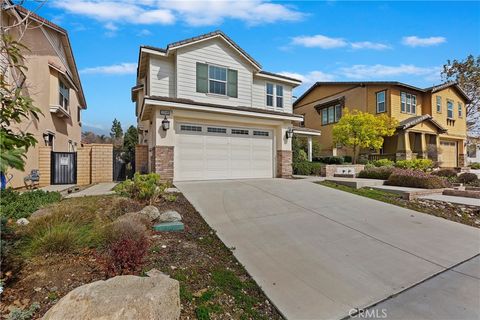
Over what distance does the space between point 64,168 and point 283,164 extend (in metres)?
10.4

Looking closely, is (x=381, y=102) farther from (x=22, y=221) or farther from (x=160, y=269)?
(x=22, y=221)

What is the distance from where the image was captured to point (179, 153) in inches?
436

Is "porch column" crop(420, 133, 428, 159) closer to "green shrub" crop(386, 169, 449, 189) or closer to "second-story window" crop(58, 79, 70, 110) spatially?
"green shrub" crop(386, 169, 449, 189)

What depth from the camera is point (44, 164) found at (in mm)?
10664

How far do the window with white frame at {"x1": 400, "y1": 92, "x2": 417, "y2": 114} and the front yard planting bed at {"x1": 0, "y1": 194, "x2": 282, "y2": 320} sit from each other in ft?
76.5

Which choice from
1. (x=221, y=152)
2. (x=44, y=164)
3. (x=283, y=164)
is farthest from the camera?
(x=283, y=164)

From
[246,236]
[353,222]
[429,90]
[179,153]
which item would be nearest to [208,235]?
[246,236]

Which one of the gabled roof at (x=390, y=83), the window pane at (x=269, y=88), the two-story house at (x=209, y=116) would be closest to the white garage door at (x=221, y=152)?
the two-story house at (x=209, y=116)

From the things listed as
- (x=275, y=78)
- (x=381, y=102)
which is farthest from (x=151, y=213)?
(x=381, y=102)

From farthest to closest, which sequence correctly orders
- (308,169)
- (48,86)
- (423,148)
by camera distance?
1. (423,148)
2. (308,169)
3. (48,86)

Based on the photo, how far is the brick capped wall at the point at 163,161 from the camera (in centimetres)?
1034

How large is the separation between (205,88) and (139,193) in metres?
7.44

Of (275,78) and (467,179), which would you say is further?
(275,78)

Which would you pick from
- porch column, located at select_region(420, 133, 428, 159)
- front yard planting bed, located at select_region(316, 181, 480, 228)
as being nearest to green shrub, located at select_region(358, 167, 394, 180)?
front yard planting bed, located at select_region(316, 181, 480, 228)
